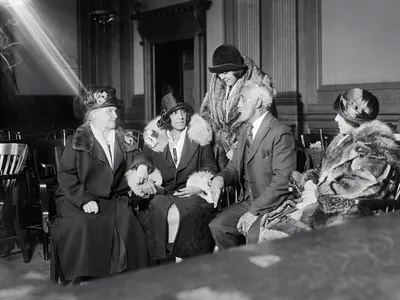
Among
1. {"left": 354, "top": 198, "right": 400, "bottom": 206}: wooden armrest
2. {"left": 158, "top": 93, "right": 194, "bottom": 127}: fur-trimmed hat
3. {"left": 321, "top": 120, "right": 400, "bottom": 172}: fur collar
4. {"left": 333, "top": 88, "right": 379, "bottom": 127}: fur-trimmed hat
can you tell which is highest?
{"left": 158, "top": 93, "right": 194, "bottom": 127}: fur-trimmed hat

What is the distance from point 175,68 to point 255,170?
19.6ft

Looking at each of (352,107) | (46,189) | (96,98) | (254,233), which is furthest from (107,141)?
(352,107)

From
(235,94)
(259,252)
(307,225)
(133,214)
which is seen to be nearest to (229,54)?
(235,94)

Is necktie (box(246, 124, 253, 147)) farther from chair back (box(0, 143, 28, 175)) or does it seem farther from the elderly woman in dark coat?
chair back (box(0, 143, 28, 175))

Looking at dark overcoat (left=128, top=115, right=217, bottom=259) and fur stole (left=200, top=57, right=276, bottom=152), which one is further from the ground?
fur stole (left=200, top=57, right=276, bottom=152)

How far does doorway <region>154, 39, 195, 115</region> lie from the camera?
28.0ft

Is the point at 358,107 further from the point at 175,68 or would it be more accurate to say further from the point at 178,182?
the point at 175,68

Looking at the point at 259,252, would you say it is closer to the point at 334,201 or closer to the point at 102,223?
the point at 334,201

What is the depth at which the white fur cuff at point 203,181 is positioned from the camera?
3.28 metres

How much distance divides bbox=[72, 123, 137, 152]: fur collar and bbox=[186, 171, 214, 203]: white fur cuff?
423 millimetres

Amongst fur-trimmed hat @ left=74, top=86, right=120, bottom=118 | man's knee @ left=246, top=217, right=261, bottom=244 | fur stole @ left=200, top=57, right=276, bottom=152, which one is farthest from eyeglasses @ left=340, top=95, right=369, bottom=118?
fur-trimmed hat @ left=74, top=86, right=120, bottom=118

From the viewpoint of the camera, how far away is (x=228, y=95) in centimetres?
357

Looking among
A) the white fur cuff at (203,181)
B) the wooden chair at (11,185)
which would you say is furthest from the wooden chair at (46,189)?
the white fur cuff at (203,181)

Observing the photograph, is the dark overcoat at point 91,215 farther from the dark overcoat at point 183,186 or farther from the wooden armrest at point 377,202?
the wooden armrest at point 377,202
